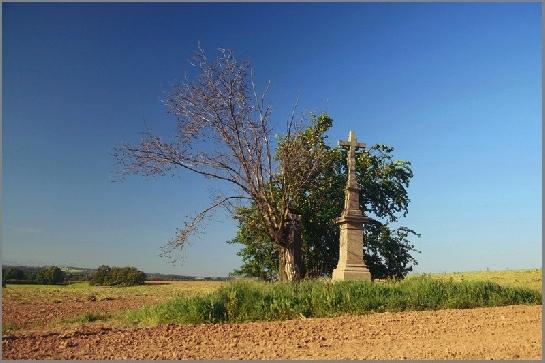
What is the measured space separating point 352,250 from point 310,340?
364 inches

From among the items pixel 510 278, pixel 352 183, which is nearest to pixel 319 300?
pixel 352 183

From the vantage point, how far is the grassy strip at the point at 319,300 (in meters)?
10.3

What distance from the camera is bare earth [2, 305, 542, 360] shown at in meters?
6.73

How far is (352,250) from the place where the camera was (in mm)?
16719

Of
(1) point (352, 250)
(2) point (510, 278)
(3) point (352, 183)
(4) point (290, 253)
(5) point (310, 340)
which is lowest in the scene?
(2) point (510, 278)

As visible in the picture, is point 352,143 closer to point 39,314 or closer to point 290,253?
point 290,253

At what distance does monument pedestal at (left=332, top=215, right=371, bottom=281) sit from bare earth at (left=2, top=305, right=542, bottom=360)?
6.36 meters

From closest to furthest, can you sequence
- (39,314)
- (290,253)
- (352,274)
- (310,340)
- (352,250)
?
(310,340) < (39,314) < (352,274) < (352,250) < (290,253)

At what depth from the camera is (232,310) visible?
1041 centimetres

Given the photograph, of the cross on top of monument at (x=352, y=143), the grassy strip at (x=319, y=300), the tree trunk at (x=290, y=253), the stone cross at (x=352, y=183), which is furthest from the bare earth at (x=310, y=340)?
the cross on top of monument at (x=352, y=143)

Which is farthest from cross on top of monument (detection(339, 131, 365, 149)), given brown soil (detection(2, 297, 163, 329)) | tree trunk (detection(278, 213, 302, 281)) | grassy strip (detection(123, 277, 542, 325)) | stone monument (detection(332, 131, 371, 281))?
brown soil (detection(2, 297, 163, 329))

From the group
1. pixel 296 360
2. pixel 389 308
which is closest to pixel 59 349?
pixel 296 360

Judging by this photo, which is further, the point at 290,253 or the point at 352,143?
the point at 352,143

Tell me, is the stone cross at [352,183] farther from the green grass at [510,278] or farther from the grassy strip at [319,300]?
the grassy strip at [319,300]
